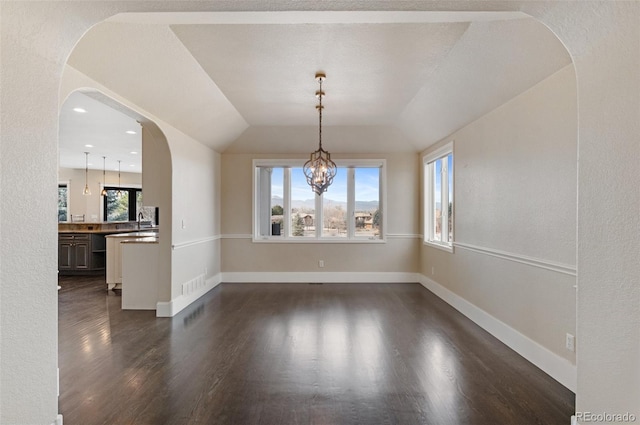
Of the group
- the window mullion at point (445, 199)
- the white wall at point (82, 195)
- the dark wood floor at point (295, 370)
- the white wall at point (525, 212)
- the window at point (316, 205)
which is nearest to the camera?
the dark wood floor at point (295, 370)

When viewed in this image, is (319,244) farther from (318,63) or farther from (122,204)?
(122,204)

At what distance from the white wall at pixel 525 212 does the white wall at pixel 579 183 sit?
1.06m

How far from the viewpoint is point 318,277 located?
21.3ft

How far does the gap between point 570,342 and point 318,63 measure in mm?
3162

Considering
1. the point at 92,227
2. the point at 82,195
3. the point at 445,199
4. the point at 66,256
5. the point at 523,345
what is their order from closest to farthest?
1. the point at 523,345
2. the point at 445,199
3. the point at 66,256
4. the point at 92,227
5. the point at 82,195

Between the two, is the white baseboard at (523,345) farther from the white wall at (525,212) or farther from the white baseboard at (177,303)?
the white baseboard at (177,303)

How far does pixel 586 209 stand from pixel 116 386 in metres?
3.24

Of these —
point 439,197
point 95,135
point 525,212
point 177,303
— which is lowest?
point 177,303

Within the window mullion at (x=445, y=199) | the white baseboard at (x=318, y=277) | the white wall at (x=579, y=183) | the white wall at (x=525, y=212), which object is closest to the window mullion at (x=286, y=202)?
the white baseboard at (x=318, y=277)

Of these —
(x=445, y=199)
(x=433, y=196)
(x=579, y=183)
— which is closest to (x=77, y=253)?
(x=433, y=196)

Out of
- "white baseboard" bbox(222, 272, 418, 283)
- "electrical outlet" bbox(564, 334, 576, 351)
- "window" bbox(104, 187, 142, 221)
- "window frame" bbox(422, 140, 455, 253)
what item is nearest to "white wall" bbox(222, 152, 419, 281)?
"white baseboard" bbox(222, 272, 418, 283)

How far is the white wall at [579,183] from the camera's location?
58.2 inches

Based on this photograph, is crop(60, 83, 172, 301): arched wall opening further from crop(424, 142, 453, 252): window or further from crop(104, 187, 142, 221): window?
crop(104, 187, 142, 221): window

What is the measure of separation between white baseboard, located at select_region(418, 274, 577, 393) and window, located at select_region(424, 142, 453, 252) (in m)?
0.90
